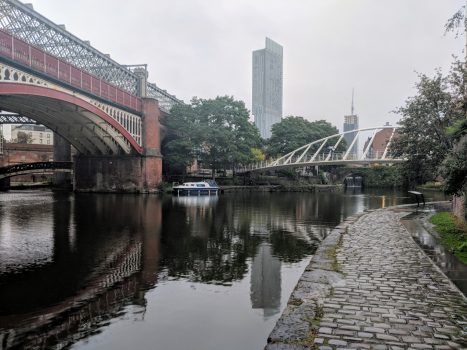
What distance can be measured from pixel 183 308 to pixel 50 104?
3036cm

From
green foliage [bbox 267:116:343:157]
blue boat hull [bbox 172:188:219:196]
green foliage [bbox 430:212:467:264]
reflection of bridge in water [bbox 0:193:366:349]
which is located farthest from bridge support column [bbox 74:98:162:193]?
green foliage [bbox 430:212:467:264]

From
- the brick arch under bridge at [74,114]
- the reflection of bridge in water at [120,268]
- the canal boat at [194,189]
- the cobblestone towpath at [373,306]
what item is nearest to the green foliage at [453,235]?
the cobblestone towpath at [373,306]

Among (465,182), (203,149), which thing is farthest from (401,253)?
(203,149)

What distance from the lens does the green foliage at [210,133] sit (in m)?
52.9

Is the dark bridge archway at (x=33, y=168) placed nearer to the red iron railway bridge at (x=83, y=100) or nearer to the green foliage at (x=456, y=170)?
the red iron railway bridge at (x=83, y=100)

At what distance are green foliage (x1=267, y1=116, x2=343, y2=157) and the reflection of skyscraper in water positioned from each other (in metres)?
58.2

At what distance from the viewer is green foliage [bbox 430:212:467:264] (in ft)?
35.9

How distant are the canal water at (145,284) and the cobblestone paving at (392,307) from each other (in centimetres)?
127

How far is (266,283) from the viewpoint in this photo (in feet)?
31.7

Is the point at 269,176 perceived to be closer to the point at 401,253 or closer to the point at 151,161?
the point at 151,161

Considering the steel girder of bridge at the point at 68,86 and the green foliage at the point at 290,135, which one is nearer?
the steel girder of bridge at the point at 68,86

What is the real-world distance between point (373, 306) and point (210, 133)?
4690 cm

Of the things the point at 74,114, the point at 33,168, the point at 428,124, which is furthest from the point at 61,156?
the point at 428,124

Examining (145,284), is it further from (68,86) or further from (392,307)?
(68,86)
